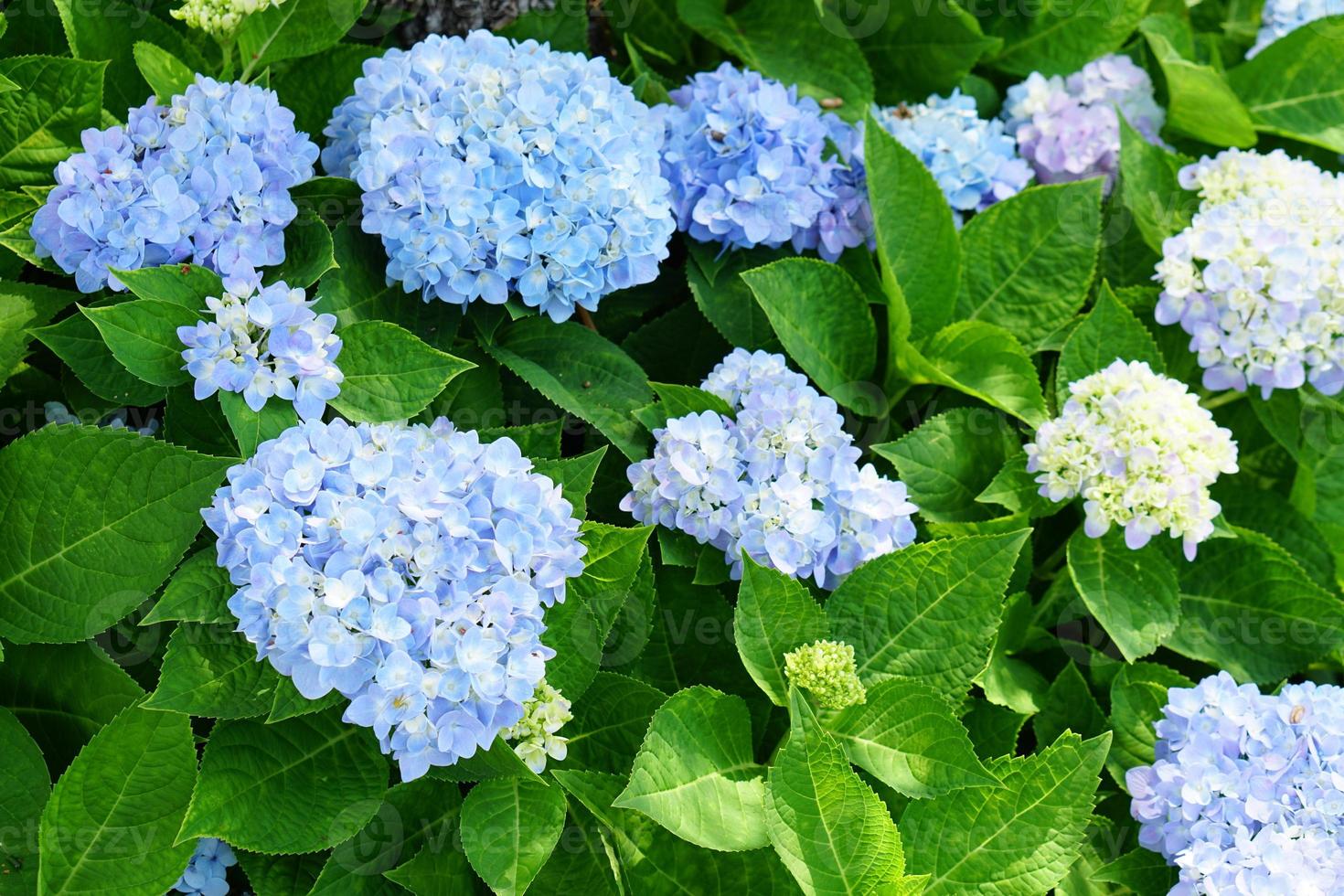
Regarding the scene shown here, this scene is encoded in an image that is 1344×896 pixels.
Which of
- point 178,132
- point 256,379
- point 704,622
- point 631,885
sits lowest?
point 631,885

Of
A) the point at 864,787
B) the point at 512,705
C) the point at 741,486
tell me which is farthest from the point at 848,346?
the point at 512,705

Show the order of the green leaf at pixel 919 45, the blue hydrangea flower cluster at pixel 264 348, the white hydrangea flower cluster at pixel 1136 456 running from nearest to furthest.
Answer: the blue hydrangea flower cluster at pixel 264 348
the white hydrangea flower cluster at pixel 1136 456
the green leaf at pixel 919 45

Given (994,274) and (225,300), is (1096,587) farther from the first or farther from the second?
(225,300)

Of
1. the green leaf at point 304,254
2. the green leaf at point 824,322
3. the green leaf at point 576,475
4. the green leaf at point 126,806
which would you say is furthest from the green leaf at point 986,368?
the green leaf at point 126,806

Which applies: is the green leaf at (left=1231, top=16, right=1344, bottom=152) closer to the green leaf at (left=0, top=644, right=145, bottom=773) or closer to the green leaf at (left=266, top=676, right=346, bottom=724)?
→ the green leaf at (left=266, top=676, right=346, bottom=724)

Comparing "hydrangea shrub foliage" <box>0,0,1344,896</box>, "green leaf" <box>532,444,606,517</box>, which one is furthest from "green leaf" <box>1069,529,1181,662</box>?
"green leaf" <box>532,444,606,517</box>

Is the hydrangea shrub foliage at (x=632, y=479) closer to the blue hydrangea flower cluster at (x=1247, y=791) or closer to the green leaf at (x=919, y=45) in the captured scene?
the blue hydrangea flower cluster at (x=1247, y=791)

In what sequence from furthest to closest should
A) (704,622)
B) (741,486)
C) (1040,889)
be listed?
(704,622) → (741,486) → (1040,889)
